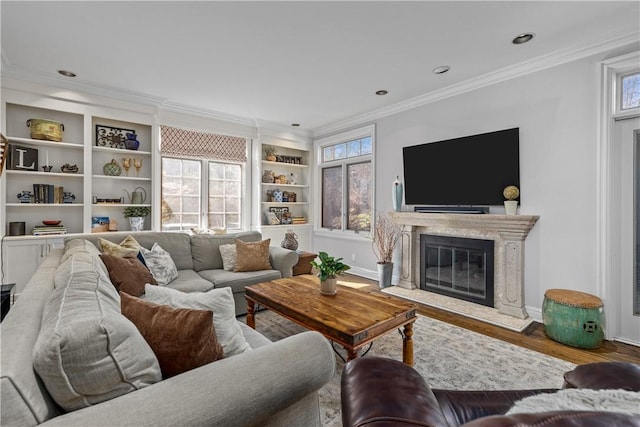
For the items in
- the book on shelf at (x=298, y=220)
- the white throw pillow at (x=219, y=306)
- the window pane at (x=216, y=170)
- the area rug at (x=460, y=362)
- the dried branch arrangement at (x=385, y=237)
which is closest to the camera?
the white throw pillow at (x=219, y=306)

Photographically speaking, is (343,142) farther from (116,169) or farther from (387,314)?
(387,314)

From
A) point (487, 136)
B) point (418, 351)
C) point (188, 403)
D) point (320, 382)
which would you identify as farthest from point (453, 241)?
point (188, 403)

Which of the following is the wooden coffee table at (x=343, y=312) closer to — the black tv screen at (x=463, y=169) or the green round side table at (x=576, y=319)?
the green round side table at (x=576, y=319)

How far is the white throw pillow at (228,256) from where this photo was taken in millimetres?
3521

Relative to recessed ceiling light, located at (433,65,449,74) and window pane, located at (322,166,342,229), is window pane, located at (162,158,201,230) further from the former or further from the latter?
recessed ceiling light, located at (433,65,449,74)

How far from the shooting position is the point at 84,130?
12.6ft

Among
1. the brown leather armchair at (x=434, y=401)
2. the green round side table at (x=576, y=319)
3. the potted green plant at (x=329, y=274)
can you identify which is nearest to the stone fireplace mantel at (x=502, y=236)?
the green round side table at (x=576, y=319)

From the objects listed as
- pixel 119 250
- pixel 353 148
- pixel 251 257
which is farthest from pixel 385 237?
pixel 119 250

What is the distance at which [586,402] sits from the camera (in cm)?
67

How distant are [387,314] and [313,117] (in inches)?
155

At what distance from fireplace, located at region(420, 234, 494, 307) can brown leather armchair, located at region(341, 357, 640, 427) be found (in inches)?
102

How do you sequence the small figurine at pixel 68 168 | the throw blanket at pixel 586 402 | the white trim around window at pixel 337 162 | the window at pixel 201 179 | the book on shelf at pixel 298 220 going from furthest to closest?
1. the book on shelf at pixel 298 220
2. the white trim around window at pixel 337 162
3. the window at pixel 201 179
4. the small figurine at pixel 68 168
5. the throw blanket at pixel 586 402

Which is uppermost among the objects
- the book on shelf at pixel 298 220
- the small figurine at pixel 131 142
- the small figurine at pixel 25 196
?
the small figurine at pixel 131 142

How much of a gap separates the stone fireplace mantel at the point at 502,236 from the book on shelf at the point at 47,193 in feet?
15.2
